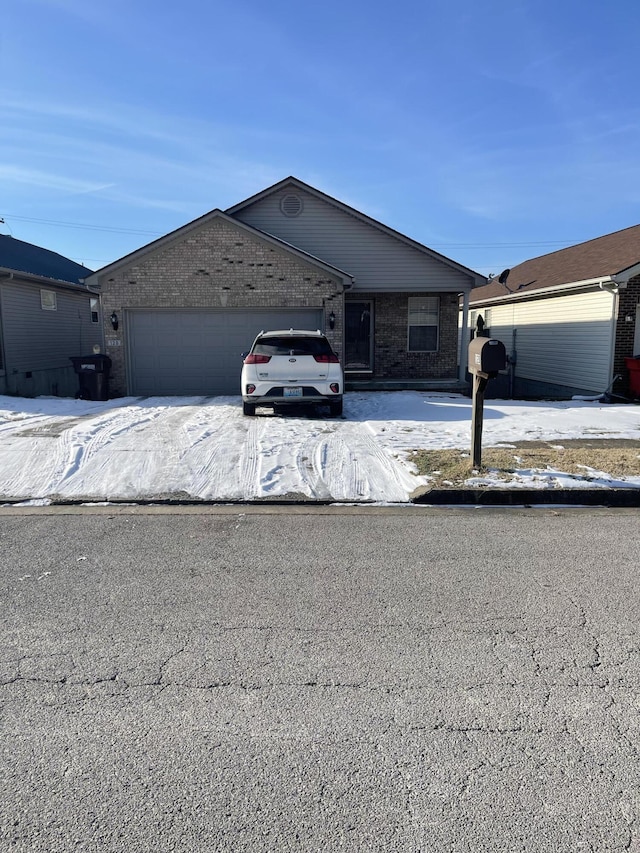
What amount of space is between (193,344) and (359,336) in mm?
5085

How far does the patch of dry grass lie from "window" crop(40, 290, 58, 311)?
14888mm

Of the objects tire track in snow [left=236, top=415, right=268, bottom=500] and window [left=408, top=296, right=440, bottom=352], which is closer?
tire track in snow [left=236, top=415, right=268, bottom=500]

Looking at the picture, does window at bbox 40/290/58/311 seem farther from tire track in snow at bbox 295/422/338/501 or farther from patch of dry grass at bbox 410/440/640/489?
patch of dry grass at bbox 410/440/640/489

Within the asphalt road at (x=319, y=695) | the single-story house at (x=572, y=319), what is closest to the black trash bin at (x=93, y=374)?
the single-story house at (x=572, y=319)

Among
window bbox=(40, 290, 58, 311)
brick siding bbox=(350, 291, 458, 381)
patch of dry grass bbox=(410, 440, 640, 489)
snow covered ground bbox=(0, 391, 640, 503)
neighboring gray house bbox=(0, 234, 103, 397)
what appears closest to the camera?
snow covered ground bbox=(0, 391, 640, 503)

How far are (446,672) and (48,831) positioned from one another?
1.92 meters

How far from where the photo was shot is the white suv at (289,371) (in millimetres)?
11141

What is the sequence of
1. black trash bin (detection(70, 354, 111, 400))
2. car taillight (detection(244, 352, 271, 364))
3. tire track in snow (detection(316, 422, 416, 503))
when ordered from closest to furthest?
tire track in snow (detection(316, 422, 416, 503)) < car taillight (detection(244, 352, 271, 364)) < black trash bin (detection(70, 354, 111, 400))

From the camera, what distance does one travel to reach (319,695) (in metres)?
2.97

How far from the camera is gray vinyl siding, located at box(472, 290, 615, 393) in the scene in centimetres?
1520

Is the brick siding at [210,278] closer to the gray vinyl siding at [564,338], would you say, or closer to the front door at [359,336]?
the front door at [359,336]

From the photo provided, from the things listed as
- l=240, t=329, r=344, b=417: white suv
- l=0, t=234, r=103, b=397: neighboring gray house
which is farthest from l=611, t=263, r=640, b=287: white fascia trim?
l=0, t=234, r=103, b=397: neighboring gray house

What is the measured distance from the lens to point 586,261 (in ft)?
57.5

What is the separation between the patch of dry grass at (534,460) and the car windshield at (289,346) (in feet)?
11.8
